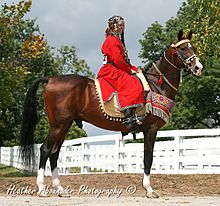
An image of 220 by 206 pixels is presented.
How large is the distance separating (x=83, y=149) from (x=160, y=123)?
39.5 ft

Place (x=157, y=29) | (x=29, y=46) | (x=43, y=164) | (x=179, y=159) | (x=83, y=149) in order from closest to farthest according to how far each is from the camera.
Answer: (x=43, y=164) < (x=179, y=159) < (x=83, y=149) < (x=29, y=46) < (x=157, y=29)

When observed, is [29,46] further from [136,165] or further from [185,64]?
[185,64]

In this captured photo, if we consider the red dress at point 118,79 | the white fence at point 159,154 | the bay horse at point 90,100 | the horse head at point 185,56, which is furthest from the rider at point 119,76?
the white fence at point 159,154

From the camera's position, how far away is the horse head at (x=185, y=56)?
11.6 m

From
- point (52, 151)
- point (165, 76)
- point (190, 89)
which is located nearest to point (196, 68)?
point (165, 76)

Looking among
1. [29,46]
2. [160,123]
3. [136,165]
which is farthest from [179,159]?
[29,46]

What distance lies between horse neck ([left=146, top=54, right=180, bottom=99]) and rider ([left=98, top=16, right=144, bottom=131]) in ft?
1.07

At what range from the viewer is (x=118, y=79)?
38.2ft

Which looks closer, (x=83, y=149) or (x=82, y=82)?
(x=82, y=82)

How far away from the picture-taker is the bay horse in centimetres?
1166

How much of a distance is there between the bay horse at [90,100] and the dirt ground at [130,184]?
161 cm

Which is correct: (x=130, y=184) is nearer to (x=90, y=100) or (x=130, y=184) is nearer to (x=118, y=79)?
(x=90, y=100)

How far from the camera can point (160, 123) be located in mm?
11719

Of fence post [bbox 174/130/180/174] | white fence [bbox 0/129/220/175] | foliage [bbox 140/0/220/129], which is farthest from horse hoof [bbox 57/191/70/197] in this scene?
foliage [bbox 140/0/220/129]
